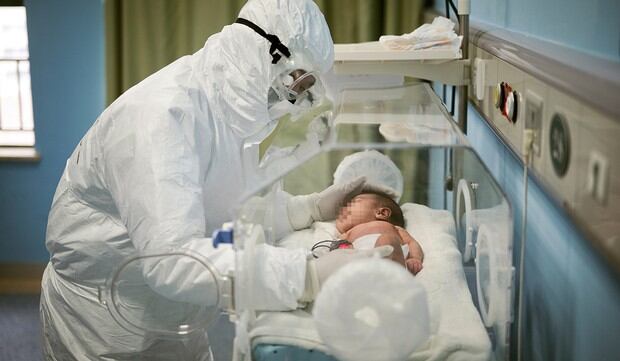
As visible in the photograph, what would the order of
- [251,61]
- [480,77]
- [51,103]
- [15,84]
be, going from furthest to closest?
[15,84], [51,103], [480,77], [251,61]

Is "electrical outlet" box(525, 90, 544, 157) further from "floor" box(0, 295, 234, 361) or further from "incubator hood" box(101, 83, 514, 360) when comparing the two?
"floor" box(0, 295, 234, 361)

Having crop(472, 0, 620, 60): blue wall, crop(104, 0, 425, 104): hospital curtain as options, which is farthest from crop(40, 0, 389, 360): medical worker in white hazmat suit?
crop(104, 0, 425, 104): hospital curtain

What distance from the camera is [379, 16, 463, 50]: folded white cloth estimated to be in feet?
7.69

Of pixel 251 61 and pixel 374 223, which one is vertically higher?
pixel 251 61

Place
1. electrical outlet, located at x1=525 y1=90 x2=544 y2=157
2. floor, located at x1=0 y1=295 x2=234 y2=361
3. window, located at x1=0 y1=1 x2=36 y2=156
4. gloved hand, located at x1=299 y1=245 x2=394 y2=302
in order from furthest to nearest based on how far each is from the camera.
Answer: window, located at x1=0 y1=1 x2=36 y2=156, floor, located at x1=0 y1=295 x2=234 y2=361, electrical outlet, located at x1=525 y1=90 x2=544 y2=157, gloved hand, located at x1=299 y1=245 x2=394 y2=302

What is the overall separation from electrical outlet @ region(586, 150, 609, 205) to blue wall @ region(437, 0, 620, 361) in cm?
14

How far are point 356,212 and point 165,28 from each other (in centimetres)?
249

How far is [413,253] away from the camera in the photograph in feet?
5.33

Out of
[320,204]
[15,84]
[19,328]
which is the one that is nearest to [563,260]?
[320,204]

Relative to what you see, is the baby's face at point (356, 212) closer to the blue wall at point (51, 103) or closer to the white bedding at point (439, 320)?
the white bedding at point (439, 320)

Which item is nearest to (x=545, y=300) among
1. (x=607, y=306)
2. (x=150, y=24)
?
(x=607, y=306)

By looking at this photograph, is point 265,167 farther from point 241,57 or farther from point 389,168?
point 389,168

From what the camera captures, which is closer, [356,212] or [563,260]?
[563,260]

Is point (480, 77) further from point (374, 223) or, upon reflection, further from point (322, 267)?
point (322, 267)
